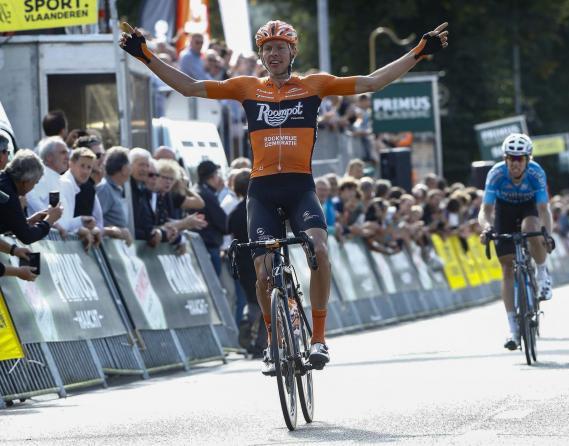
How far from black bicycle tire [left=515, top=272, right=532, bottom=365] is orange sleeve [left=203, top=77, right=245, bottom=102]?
4.23 metres

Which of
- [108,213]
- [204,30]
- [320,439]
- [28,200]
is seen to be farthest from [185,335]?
[204,30]

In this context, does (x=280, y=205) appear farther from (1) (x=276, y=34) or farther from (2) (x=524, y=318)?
(2) (x=524, y=318)

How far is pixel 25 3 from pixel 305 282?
6.45 metres

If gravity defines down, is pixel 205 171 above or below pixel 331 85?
below

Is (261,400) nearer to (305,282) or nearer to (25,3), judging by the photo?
(25,3)

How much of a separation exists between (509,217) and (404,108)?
1817 centimetres

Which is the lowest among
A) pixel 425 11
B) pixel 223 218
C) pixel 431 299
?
pixel 431 299

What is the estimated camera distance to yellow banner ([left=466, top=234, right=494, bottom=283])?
105 feet

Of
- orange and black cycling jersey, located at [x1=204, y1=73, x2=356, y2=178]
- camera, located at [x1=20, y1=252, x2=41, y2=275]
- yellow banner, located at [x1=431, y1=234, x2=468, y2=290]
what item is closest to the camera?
orange and black cycling jersey, located at [x1=204, y1=73, x2=356, y2=178]

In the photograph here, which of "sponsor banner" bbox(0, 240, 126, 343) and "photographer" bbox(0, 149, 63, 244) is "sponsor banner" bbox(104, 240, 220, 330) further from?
"photographer" bbox(0, 149, 63, 244)

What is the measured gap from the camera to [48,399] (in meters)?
13.3

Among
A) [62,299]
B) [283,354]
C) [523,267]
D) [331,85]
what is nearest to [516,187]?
[523,267]

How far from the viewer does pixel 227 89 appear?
1123cm

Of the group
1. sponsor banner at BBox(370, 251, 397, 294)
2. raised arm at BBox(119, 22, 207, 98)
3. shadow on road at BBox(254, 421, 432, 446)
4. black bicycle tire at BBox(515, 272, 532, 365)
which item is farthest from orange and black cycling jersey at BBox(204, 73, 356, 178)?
sponsor banner at BBox(370, 251, 397, 294)
